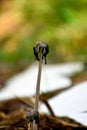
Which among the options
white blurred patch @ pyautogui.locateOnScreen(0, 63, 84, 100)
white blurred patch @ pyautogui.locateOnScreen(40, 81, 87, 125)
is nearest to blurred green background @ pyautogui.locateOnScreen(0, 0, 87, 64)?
white blurred patch @ pyautogui.locateOnScreen(0, 63, 84, 100)

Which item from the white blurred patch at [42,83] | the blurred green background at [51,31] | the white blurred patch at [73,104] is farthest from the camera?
the blurred green background at [51,31]

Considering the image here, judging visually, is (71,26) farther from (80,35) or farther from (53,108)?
(53,108)

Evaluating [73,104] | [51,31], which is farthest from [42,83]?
[51,31]

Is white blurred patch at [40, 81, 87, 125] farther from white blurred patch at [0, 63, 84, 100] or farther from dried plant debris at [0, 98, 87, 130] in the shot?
white blurred patch at [0, 63, 84, 100]

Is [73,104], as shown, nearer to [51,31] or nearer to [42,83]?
[42,83]

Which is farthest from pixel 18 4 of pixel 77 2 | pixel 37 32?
pixel 77 2

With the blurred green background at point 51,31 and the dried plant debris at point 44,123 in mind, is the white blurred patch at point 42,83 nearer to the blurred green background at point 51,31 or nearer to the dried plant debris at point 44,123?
the dried plant debris at point 44,123

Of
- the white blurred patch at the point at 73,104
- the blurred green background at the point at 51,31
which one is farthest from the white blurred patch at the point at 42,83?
the blurred green background at the point at 51,31

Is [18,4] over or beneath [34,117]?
over
